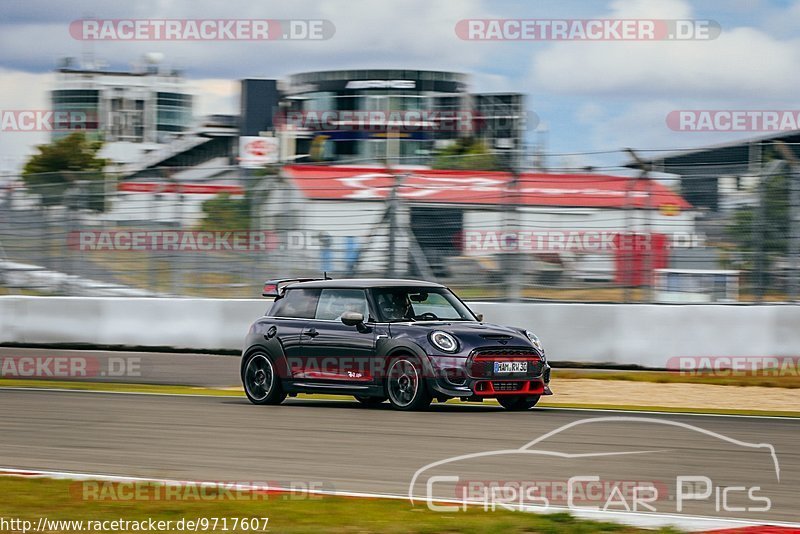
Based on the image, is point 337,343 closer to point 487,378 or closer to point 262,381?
point 262,381

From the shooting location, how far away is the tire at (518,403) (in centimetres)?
1262

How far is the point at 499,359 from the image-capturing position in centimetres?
1208

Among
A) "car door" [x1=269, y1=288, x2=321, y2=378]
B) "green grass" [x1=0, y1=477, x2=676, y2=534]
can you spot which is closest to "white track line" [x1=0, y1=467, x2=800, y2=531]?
"green grass" [x1=0, y1=477, x2=676, y2=534]

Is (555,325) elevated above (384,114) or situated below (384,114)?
below

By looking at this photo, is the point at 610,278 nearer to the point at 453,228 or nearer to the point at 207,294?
the point at 453,228

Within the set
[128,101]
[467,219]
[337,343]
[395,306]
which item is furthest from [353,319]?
[128,101]

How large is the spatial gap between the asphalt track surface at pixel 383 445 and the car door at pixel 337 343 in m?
0.37

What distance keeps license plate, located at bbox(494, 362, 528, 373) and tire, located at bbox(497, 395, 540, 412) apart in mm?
476

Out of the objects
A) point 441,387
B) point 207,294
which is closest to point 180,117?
point 207,294

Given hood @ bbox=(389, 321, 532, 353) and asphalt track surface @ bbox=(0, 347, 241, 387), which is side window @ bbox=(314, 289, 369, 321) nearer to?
hood @ bbox=(389, 321, 532, 353)

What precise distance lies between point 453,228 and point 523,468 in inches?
387

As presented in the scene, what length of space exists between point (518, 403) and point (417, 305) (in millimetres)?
1436

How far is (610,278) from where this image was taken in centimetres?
1719

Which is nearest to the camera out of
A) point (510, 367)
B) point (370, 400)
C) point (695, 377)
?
point (510, 367)
